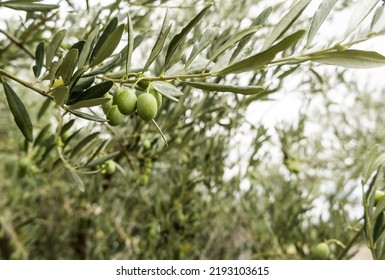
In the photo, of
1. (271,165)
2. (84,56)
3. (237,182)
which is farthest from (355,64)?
(271,165)

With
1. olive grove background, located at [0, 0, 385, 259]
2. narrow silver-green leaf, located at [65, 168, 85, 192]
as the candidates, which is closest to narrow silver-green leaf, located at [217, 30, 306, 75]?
olive grove background, located at [0, 0, 385, 259]

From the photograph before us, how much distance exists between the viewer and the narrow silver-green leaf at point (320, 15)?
3.22 feet

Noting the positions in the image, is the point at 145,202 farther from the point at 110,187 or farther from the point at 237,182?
the point at 237,182

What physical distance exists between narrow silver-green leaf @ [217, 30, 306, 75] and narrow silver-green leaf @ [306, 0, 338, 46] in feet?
0.53

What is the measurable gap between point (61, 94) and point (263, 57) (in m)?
0.45

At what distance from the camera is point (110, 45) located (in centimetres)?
98

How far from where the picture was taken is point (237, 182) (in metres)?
2.58

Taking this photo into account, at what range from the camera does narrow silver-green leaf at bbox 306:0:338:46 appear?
0.98m

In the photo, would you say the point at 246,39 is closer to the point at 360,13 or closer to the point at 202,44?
the point at 202,44

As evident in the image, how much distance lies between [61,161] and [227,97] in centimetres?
88

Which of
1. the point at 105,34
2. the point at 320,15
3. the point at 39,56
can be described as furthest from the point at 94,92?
the point at 320,15

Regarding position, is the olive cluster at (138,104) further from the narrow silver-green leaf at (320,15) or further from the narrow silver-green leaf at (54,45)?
the narrow silver-green leaf at (320,15)

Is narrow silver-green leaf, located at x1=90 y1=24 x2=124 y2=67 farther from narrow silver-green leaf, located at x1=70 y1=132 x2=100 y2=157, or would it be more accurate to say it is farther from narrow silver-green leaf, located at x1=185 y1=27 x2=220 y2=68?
narrow silver-green leaf, located at x1=70 y1=132 x2=100 y2=157

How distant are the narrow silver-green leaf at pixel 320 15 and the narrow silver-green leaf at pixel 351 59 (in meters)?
0.09
